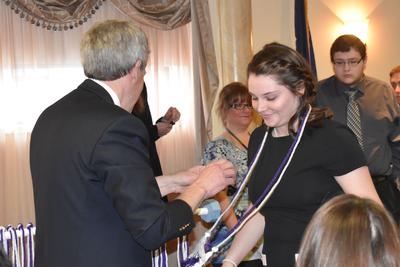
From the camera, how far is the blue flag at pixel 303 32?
197 inches

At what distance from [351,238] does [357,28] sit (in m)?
4.88

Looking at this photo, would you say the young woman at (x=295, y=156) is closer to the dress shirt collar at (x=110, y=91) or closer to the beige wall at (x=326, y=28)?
the dress shirt collar at (x=110, y=91)

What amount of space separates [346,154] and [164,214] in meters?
0.68

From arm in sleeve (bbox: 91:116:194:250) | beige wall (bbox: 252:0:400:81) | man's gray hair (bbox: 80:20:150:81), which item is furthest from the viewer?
beige wall (bbox: 252:0:400:81)

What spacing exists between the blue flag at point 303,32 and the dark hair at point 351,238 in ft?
12.8

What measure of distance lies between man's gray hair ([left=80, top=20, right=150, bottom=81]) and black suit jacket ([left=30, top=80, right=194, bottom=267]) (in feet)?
0.20

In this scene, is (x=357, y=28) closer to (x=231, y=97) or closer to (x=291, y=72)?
(x=231, y=97)

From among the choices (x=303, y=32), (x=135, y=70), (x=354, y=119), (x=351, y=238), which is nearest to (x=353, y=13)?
(x=303, y=32)

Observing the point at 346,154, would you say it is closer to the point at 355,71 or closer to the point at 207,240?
the point at 207,240

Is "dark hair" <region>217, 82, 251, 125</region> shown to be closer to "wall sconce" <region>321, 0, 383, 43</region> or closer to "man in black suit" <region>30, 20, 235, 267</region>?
"man in black suit" <region>30, 20, 235, 267</region>

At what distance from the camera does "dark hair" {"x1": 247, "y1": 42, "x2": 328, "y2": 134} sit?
204 cm

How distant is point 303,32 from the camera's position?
16.6 ft

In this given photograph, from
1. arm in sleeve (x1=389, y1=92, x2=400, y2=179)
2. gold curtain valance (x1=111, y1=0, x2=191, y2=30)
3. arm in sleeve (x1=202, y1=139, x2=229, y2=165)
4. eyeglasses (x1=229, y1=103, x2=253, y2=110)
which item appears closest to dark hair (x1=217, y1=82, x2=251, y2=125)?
eyeglasses (x1=229, y1=103, x2=253, y2=110)

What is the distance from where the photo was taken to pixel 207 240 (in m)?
2.08
